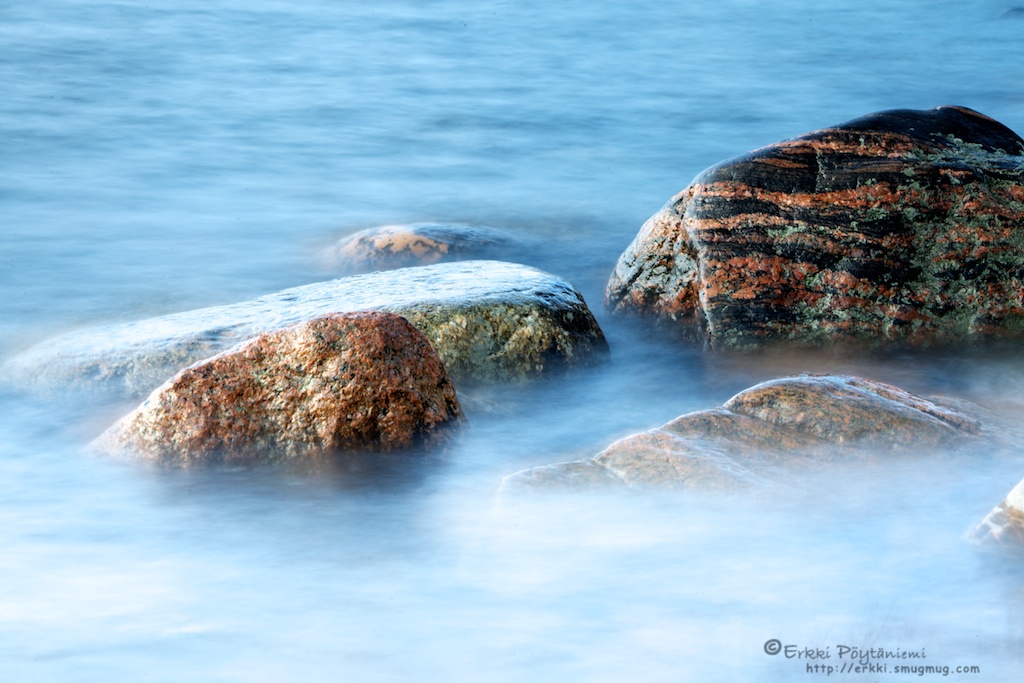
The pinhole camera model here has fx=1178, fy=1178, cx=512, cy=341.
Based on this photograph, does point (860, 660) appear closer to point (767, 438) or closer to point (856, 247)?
point (767, 438)

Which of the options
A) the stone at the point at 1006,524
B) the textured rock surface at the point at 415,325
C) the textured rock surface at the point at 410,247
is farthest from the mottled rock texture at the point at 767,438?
the textured rock surface at the point at 410,247

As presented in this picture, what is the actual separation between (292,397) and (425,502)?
0.62m

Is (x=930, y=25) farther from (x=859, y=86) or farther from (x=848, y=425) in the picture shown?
(x=848, y=425)

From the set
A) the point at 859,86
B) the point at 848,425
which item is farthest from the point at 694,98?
the point at 848,425

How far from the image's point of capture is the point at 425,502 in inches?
165

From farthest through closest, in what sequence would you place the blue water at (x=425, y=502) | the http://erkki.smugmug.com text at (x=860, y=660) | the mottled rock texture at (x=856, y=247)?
the mottled rock texture at (x=856, y=247) → the blue water at (x=425, y=502) → the http://erkki.smugmug.com text at (x=860, y=660)

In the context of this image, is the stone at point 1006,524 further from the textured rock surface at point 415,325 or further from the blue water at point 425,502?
the textured rock surface at point 415,325

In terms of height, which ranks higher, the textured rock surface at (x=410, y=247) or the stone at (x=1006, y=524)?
the textured rock surface at (x=410, y=247)

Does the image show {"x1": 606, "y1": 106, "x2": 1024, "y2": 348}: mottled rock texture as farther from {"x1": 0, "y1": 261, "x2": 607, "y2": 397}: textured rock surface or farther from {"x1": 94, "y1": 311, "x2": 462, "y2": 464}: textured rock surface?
{"x1": 94, "y1": 311, "x2": 462, "y2": 464}: textured rock surface

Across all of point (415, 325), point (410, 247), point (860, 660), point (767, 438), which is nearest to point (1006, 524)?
point (860, 660)

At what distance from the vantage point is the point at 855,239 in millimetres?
5605

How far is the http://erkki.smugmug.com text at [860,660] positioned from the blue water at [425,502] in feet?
0.09

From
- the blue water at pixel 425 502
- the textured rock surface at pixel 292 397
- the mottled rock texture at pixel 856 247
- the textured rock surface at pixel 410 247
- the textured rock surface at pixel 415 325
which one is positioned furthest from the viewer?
the textured rock surface at pixel 410 247

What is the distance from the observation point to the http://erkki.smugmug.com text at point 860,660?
3139 mm
